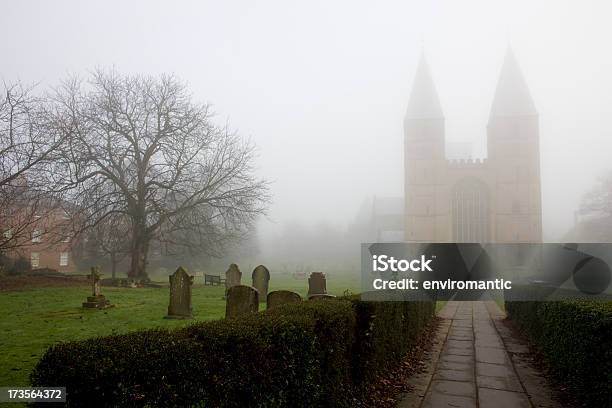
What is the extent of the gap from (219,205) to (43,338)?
16.8 m

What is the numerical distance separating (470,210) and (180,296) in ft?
172

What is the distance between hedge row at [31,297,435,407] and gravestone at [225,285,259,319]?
2269 millimetres

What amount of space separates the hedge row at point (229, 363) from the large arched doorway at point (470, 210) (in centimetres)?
5582

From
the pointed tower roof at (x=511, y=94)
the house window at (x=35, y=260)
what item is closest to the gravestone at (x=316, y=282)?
the house window at (x=35, y=260)

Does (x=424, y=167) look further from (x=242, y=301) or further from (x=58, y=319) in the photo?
Answer: (x=242, y=301)

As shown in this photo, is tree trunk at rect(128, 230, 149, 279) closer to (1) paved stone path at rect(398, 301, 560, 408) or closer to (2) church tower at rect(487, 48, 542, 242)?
(1) paved stone path at rect(398, 301, 560, 408)

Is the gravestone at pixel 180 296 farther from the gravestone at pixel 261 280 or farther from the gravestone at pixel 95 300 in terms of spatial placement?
the gravestone at pixel 261 280

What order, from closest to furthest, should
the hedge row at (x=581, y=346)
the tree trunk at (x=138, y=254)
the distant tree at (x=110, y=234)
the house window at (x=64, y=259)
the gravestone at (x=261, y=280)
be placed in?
the hedge row at (x=581, y=346)
the gravestone at (x=261, y=280)
the distant tree at (x=110, y=234)
the tree trunk at (x=138, y=254)
the house window at (x=64, y=259)

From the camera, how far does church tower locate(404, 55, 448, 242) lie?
57.5 m

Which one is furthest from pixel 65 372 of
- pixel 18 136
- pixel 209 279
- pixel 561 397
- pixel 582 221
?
pixel 582 221

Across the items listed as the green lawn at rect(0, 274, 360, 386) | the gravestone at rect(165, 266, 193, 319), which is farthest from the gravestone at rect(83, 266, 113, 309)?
the gravestone at rect(165, 266, 193, 319)

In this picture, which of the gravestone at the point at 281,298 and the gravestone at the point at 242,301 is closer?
the gravestone at the point at 242,301

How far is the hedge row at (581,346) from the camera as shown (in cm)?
487

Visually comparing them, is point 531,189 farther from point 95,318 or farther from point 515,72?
point 95,318
